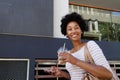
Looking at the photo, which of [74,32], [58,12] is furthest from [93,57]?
[58,12]

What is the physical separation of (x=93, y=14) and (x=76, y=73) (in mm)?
4599

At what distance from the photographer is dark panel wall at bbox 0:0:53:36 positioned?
490 cm

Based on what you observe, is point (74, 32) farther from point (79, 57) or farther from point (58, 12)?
point (58, 12)

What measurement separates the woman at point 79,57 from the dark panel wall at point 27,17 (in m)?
2.66

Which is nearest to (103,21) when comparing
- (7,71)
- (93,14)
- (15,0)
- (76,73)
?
(93,14)

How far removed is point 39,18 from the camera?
5.28 meters

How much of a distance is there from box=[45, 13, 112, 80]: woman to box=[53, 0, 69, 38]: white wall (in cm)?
305

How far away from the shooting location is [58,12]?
18.9 feet

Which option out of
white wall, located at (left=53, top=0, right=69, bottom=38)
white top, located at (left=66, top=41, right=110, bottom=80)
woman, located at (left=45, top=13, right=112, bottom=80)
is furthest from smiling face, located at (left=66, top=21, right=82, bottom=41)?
white wall, located at (left=53, top=0, right=69, bottom=38)

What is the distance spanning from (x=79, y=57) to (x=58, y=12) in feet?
12.4

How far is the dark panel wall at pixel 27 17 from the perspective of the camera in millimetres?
4902

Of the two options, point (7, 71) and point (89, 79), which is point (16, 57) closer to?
point (7, 71)

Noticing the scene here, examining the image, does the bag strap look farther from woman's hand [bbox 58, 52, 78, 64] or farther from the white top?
woman's hand [bbox 58, 52, 78, 64]

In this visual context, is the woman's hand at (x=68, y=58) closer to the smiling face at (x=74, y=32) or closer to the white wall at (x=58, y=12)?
the smiling face at (x=74, y=32)
